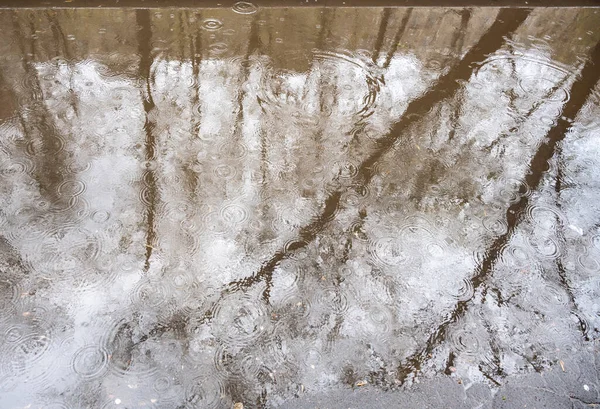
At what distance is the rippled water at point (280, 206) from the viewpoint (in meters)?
3.38

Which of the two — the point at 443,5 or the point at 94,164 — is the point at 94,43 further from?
the point at 443,5

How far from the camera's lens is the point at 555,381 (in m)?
3.41

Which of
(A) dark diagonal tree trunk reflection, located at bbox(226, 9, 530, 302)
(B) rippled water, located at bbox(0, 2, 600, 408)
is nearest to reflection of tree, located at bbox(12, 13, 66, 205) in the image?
(B) rippled water, located at bbox(0, 2, 600, 408)

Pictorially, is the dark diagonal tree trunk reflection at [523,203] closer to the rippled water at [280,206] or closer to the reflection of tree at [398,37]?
the rippled water at [280,206]

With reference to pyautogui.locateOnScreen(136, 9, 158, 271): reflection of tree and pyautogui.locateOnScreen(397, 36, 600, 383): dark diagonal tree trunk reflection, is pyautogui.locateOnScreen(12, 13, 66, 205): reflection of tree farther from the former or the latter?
pyautogui.locateOnScreen(397, 36, 600, 383): dark diagonal tree trunk reflection

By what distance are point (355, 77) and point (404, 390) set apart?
3863 millimetres

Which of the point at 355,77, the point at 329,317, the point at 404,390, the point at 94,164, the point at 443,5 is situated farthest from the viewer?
the point at 443,5

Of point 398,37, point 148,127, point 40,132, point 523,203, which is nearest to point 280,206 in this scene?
point 148,127

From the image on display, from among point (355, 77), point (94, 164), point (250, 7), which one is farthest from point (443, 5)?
point (94, 164)

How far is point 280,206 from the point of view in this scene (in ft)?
14.4

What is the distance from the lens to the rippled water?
3.38 meters

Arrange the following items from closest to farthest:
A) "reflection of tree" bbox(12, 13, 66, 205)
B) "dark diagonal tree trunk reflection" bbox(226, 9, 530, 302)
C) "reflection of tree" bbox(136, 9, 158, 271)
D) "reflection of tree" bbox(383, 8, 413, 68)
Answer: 1. "dark diagonal tree trunk reflection" bbox(226, 9, 530, 302)
2. "reflection of tree" bbox(136, 9, 158, 271)
3. "reflection of tree" bbox(12, 13, 66, 205)
4. "reflection of tree" bbox(383, 8, 413, 68)

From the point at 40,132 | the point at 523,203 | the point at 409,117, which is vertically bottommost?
the point at 40,132

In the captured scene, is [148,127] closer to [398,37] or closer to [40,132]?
[40,132]
